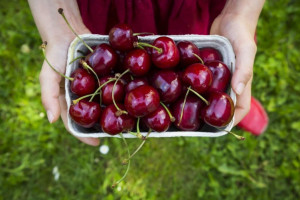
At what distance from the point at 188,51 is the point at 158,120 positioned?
1.18ft

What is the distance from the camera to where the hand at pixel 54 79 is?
1487 millimetres

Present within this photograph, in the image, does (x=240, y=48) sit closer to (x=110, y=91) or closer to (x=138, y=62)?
(x=138, y=62)

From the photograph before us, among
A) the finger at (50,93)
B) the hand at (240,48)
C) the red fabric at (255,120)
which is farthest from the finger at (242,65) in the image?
the red fabric at (255,120)

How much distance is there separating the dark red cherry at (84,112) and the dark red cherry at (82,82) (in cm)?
5

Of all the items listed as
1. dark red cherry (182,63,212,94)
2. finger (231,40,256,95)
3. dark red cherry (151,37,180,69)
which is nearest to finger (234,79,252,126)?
finger (231,40,256,95)

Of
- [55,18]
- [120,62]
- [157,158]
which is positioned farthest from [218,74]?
[157,158]

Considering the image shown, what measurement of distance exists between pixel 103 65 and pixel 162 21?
697mm

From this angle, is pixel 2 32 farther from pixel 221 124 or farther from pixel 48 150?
pixel 221 124

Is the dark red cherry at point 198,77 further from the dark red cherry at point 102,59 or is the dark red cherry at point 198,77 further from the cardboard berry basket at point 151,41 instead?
the dark red cherry at point 102,59

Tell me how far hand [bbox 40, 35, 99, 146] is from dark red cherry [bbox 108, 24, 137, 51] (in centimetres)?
37

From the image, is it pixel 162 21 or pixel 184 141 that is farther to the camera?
pixel 184 141

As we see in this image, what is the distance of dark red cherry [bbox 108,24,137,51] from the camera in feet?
4.35

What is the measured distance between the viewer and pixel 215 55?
4.94ft

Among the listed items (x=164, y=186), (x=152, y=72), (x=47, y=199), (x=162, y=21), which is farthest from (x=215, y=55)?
(x=47, y=199)
